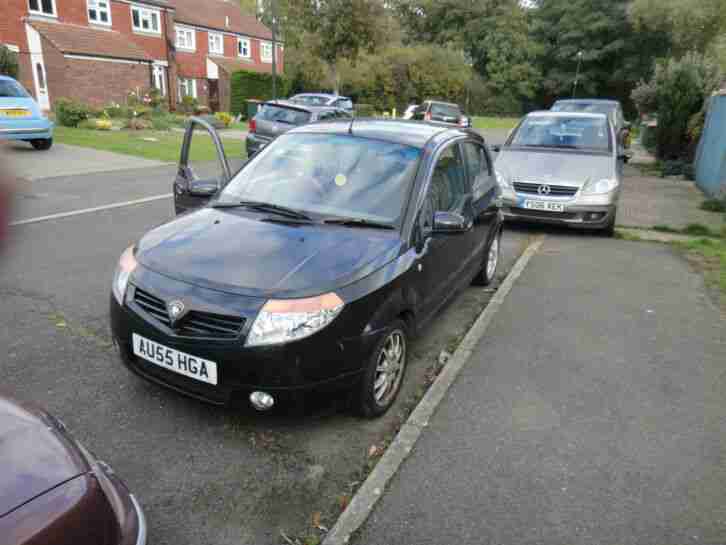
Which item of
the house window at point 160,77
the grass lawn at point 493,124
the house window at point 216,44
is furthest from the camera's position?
the grass lawn at point 493,124

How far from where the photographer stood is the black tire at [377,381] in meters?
3.24

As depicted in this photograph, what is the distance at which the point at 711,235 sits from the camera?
8773 mm

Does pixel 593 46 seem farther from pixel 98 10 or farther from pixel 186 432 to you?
pixel 186 432

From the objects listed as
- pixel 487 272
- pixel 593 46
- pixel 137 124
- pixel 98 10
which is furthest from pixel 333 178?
pixel 593 46

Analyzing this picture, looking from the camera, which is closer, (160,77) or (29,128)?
(29,128)

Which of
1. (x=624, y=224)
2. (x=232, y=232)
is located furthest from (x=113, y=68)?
(x=232, y=232)

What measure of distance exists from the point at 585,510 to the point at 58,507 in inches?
93.0

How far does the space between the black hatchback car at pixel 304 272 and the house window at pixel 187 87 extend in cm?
3442

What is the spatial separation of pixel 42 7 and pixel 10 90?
58.7 feet

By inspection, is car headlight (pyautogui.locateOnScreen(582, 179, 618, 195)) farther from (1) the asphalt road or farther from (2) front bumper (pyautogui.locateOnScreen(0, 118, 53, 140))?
(2) front bumper (pyautogui.locateOnScreen(0, 118, 53, 140))

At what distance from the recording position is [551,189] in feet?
26.7

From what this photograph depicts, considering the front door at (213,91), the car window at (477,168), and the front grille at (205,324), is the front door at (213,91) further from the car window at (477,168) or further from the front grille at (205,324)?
the front grille at (205,324)

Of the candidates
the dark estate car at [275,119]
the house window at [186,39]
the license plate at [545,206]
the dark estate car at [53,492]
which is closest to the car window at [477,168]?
the license plate at [545,206]

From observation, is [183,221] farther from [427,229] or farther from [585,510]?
[585,510]
